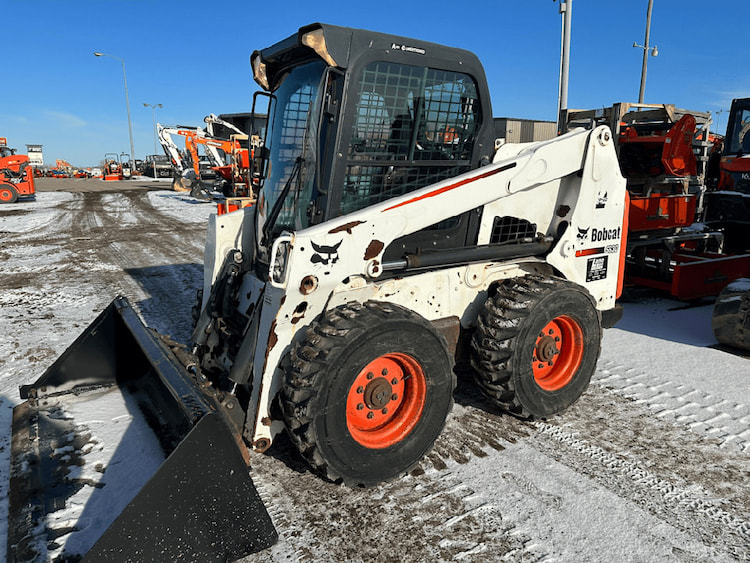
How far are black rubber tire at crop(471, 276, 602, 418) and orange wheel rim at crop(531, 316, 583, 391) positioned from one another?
45mm

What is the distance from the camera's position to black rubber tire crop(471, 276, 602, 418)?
11.0ft

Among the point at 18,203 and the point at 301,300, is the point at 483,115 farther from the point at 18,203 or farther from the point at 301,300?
the point at 18,203

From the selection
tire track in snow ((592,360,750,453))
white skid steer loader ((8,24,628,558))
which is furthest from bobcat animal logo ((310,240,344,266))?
tire track in snow ((592,360,750,453))

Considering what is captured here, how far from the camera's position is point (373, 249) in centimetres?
295

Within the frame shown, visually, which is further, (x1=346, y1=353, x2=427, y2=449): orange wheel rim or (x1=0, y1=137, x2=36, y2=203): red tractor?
(x1=0, y1=137, x2=36, y2=203): red tractor

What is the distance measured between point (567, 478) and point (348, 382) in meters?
1.40

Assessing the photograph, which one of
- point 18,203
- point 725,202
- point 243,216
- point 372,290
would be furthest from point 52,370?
point 18,203

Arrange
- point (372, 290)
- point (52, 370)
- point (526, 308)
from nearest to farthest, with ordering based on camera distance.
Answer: point (372, 290), point (526, 308), point (52, 370)

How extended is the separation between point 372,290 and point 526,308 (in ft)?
3.34

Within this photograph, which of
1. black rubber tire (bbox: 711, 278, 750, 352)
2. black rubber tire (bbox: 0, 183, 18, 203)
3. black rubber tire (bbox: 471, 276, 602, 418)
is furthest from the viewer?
black rubber tire (bbox: 0, 183, 18, 203)

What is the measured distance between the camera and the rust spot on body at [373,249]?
2928 millimetres

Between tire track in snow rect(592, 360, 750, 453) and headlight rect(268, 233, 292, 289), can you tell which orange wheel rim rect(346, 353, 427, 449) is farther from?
tire track in snow rect(592, 360, 750, 453)

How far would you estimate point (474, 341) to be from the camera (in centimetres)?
345

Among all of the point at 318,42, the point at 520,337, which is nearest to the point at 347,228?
the point at 318,42
